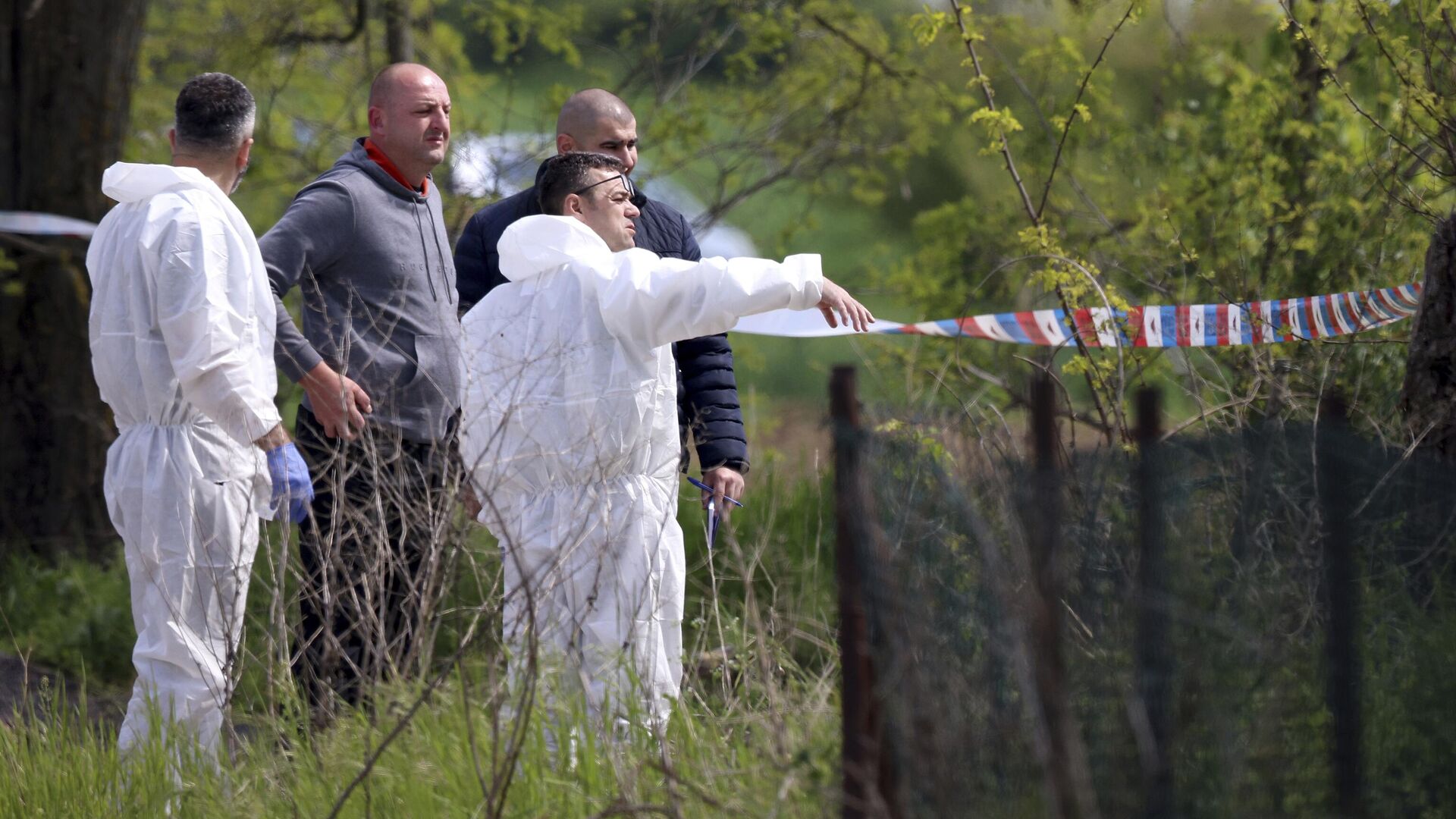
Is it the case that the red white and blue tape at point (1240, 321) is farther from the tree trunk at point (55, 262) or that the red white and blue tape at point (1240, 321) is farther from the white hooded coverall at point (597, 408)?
the tree trunk at point (55, 262)

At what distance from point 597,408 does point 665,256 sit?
987 millimetres

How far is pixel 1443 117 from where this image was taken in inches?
178

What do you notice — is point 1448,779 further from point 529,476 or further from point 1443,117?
point 1443,117

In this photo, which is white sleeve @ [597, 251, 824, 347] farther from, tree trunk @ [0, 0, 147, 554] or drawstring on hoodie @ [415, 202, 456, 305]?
tree trunk @ [0, 0, 147, 554]

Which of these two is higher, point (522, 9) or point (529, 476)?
point (522, 9)

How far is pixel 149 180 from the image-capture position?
13.3 feet

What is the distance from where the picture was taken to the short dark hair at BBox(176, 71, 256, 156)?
408 cm

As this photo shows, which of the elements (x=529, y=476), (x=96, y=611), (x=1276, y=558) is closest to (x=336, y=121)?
(x=96, y=611)

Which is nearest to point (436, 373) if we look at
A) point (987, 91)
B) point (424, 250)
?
point (424, 250)

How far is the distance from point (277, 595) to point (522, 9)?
6.58 meters

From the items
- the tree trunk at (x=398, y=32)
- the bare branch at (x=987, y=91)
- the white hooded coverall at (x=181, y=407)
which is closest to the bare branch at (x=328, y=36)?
the tree trunk at (x=398, y=32)

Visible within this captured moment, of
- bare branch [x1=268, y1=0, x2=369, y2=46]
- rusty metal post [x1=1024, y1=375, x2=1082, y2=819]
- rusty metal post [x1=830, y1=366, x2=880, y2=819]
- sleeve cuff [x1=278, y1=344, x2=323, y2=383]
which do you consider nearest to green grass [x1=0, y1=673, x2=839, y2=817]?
rusty metal post [x1=830, y1=366, x2=880, y2=819]

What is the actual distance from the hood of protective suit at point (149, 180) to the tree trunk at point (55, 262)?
14.5ft

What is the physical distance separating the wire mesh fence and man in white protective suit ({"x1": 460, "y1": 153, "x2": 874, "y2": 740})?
43.6 inches
